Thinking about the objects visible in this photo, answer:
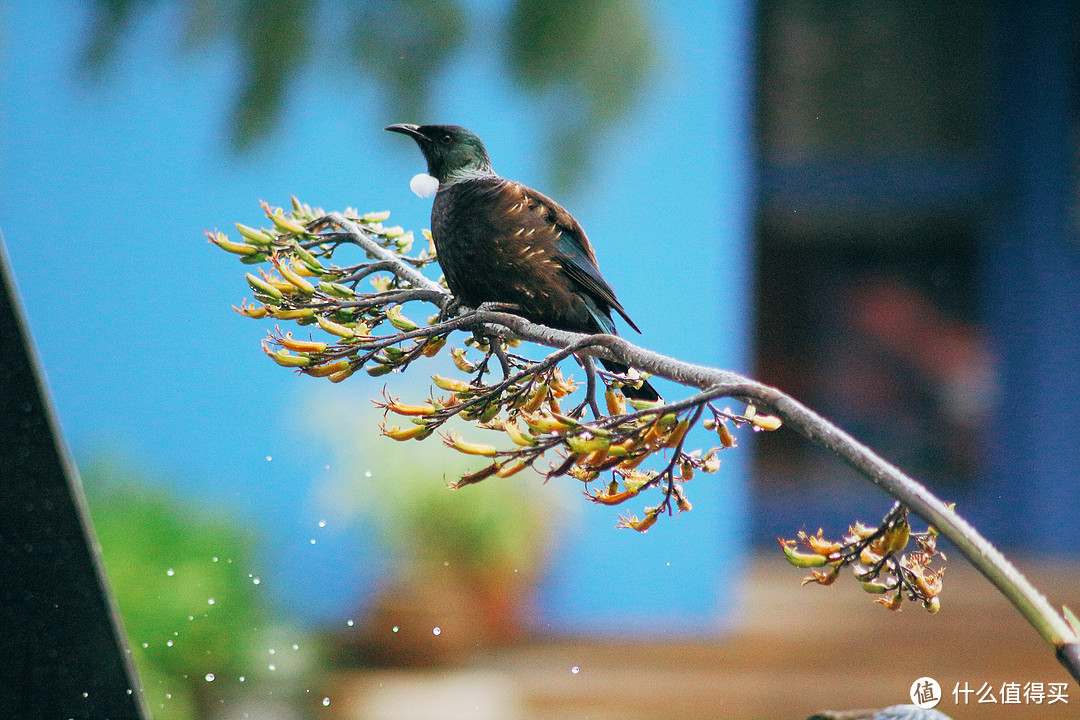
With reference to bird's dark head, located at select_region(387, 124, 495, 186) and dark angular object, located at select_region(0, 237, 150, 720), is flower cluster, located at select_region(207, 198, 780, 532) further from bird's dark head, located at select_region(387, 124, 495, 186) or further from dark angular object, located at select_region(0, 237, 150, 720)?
dark angular object, located at select_region(0, 237, 150, 720)

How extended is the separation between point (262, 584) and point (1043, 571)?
4.63 ft

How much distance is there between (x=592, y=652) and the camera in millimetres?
1411

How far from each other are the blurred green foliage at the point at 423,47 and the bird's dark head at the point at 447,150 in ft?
1.95

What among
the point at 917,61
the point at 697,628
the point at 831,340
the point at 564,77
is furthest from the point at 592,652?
the point at 917,61

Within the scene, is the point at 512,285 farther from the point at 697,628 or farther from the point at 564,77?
the point at 697,628

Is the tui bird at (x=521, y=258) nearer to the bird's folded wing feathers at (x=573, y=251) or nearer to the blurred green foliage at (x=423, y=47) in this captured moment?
the bird's folded wing feathers at (x=573, y=251)

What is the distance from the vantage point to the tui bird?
618 millimetres

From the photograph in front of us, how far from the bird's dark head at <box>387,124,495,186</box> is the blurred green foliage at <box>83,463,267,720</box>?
2.70 feet

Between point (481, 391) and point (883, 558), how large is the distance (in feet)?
0.75

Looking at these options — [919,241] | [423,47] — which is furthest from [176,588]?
[919,241]

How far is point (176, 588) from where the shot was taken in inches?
51.6

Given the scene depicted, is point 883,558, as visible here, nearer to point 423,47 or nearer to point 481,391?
point 481,391

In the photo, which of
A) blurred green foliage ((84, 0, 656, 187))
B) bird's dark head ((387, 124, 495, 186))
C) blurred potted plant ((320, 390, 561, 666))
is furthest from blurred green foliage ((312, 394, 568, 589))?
bird's dark head ((387, 124, 495, 186))

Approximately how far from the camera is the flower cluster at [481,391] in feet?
1.47
